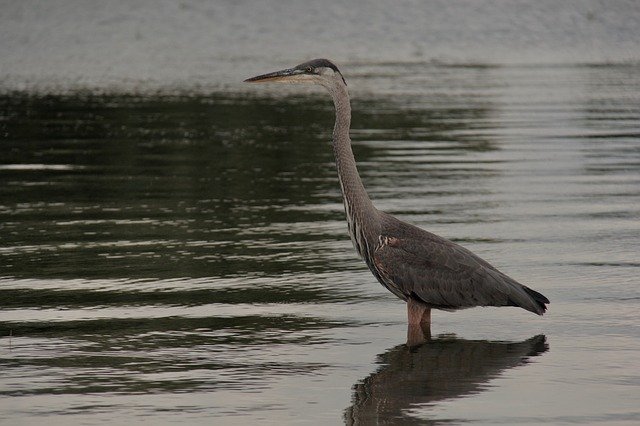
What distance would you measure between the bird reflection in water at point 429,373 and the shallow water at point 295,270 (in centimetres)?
2

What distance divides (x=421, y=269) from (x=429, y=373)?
3.48 feet

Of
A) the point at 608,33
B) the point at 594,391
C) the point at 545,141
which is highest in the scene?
the point at 608,33

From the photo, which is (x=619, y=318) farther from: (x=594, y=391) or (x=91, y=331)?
(x=91, y=331)

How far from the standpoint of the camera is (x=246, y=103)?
2719cm

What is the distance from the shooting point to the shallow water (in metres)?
8.67

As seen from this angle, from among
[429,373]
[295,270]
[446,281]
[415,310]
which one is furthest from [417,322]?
[295,270]

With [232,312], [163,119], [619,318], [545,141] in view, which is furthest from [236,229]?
Answer: [163,119]

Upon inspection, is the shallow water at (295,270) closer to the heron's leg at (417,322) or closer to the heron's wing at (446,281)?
the heron's leg at (417,322)

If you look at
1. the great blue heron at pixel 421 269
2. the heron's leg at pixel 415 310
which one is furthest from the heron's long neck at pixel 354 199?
the heron's leg at pixel 415 310

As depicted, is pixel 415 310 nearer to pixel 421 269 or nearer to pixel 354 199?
pixel 421 269

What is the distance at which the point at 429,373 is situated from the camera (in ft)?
30.3

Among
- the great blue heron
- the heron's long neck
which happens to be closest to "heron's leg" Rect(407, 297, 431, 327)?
the great blue heron

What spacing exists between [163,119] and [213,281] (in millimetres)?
12931

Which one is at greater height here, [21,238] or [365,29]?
[365,29]
